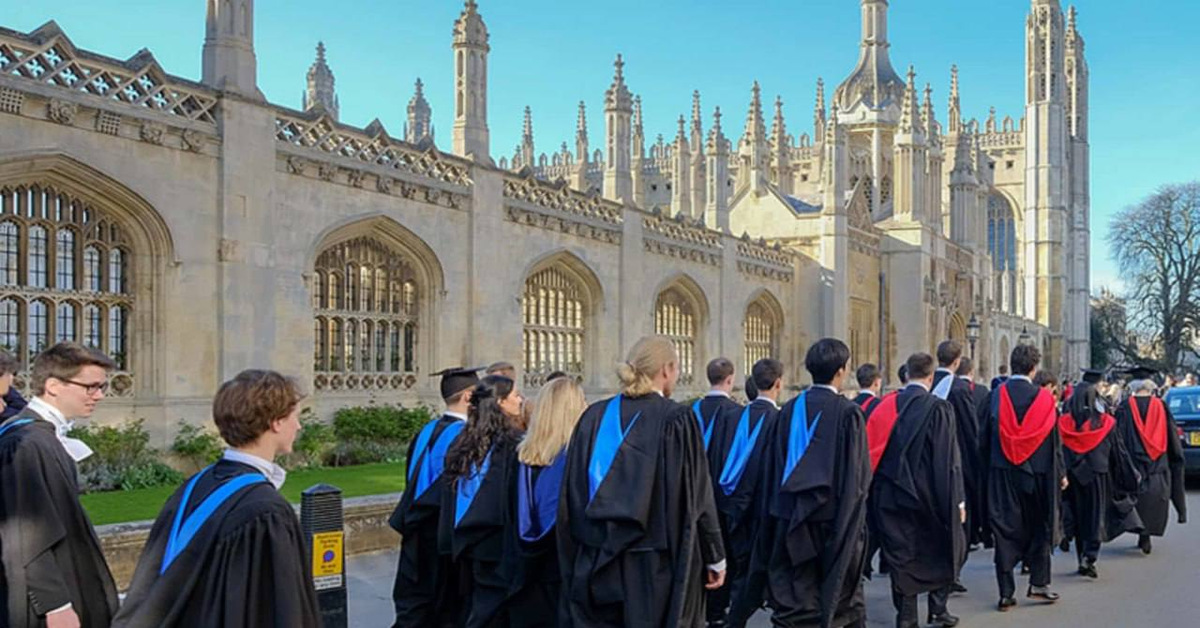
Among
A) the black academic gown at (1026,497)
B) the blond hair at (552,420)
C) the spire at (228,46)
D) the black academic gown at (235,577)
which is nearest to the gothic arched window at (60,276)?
the spire at (228,46)

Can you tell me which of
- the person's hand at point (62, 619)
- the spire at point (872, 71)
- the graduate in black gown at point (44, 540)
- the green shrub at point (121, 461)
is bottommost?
the green shrub at point (121, 461)

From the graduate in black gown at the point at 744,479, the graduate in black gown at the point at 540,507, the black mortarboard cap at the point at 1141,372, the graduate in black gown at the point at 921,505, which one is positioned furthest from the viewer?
the black mortarboard cap at the point at 1141,372

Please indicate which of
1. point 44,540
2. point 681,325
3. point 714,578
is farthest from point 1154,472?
point 681,325

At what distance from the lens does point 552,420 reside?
5.05 metres

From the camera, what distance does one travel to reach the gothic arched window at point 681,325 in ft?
77.4

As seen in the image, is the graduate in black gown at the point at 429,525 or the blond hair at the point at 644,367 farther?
the graduate in black gown at the point at 429,525

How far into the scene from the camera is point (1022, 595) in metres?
8.34

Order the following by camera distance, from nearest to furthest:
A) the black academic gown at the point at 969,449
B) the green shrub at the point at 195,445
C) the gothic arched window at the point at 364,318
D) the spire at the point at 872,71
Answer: the black academic gown at the point at 969,449
the green shrub at the point at 195,445
the gothic arched window at the point at 364,318
the spire at the point at 872,71

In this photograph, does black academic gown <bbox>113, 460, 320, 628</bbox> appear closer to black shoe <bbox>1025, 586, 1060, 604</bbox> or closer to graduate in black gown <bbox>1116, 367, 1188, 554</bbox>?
black shoe <bbox>1025, 586, 1060, 604</bbox>

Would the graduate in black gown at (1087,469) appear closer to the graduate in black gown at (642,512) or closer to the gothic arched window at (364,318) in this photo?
the graduate in black gown at (642,512)

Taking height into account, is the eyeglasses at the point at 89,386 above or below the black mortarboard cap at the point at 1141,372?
above

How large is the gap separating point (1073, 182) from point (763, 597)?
7471 cm

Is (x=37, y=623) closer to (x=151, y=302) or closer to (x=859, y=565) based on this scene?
(x=859, y=565)

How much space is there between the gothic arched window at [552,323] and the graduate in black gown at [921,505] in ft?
37.9
